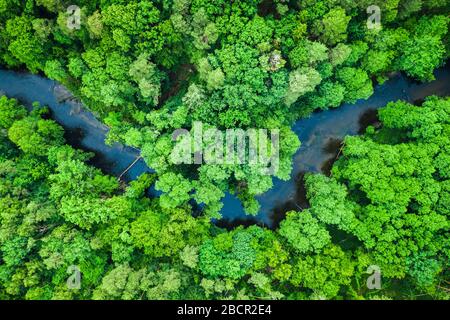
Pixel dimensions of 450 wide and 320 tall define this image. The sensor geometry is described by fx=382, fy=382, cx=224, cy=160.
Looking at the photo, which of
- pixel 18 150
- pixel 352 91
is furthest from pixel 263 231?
pixel 18 150

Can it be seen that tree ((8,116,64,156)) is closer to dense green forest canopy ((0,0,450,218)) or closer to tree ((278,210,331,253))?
dense green forest canopy ((0,0,450,218))

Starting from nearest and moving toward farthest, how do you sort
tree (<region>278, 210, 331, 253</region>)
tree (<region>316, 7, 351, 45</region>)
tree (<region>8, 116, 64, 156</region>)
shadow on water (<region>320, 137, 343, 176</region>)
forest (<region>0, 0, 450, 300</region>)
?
tree (<region>316, 7, 351, 45</region>)
forest (<region>0, 0, 450, 300</region>)
tree (<region>278, 210, 331, 253</region>)
tree (<region>8, 116, 64, 156</region>)
shadow on water (<region>320, 137, 343, 176</region>)

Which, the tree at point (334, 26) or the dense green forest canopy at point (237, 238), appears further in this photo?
the dense green forest canopy at point (237, 238)

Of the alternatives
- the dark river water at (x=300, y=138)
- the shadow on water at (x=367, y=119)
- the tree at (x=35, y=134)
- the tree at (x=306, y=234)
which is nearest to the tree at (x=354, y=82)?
the dark river water at (x=300, y=138)

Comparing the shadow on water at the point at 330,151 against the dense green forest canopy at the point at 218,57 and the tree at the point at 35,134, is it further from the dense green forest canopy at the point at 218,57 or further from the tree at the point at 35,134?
the tree at the point at 35,134

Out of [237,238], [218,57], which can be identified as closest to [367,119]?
[218,57]

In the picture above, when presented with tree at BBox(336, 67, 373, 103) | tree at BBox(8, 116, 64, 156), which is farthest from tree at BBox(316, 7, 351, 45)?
tree at BBox(8, 116, 64, 156)
